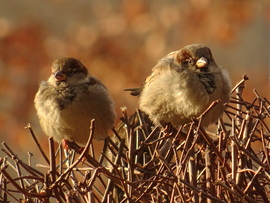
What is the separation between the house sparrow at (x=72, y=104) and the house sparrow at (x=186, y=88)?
167 millimetres

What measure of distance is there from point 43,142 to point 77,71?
3.55m

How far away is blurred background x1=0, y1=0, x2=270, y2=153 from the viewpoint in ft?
20.7

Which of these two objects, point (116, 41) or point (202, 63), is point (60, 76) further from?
point (116, 41)

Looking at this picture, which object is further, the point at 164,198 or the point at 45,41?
the point at 45,41

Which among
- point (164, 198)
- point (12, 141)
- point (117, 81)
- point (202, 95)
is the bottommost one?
point (12, 141)

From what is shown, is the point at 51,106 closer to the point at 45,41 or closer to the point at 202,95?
the point at 202,95

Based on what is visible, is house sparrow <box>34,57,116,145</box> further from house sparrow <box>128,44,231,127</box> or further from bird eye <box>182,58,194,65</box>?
bird eye <box>182,58,194,65</box>

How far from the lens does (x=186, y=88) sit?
84.4 inches

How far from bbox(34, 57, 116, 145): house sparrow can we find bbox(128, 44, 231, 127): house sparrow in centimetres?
17

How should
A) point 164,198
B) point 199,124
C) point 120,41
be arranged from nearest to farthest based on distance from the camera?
point 199,124, point 164,198, point 120,41

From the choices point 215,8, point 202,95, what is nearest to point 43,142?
point 215,8

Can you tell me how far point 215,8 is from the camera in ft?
21.1

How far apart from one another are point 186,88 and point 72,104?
438 millimetres

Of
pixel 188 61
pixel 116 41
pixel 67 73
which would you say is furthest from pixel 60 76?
pixel 116 41
